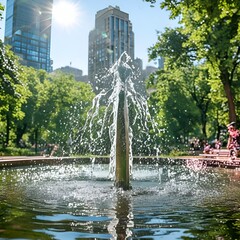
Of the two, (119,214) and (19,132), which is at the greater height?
(19,132)

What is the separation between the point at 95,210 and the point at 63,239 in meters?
1.84

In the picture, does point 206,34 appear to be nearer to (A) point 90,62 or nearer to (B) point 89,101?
(B) point 89,101

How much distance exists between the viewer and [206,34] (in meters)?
24.9

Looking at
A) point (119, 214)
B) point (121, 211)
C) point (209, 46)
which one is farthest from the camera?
point (209, 46)

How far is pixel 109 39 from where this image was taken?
146m

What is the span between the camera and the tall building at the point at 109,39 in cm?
14356

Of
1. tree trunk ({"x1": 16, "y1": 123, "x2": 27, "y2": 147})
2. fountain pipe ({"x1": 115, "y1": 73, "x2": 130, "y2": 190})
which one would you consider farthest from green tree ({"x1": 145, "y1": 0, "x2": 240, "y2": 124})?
tree trunk ({"x1": 16, "y1": 123, "x2": 27, "y2": 147})

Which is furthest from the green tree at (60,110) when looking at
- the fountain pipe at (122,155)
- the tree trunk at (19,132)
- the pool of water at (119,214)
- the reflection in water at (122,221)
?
the reflection in water at (122,221)

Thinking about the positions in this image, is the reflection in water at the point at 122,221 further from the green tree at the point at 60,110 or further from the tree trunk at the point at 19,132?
the tree trunk at the point at 19,132

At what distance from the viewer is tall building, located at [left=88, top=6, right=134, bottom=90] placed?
471ft

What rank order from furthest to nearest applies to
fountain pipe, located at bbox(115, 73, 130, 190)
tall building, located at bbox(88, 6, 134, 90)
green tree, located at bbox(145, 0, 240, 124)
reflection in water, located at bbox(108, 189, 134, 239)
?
1. tall building, located at bbox(88, 6, 134, 90)
2. green tree, located at bbox(145, 0, 240, 124)
3. fountain pipe, located at bbox(115, 73, 130, 190)
4. reflection in water, located at bbox(108, 189, 134, 239)

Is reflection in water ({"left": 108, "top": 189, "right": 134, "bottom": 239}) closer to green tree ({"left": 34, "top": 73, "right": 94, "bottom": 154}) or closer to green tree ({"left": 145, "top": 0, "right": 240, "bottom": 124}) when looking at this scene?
green tree ({"left": 145, "top": 0, "right": 240, "bottom": 124})

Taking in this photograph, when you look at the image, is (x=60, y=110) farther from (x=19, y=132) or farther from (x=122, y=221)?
(x=122, y=221)

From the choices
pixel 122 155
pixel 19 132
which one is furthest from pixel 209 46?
pixel 19 132
